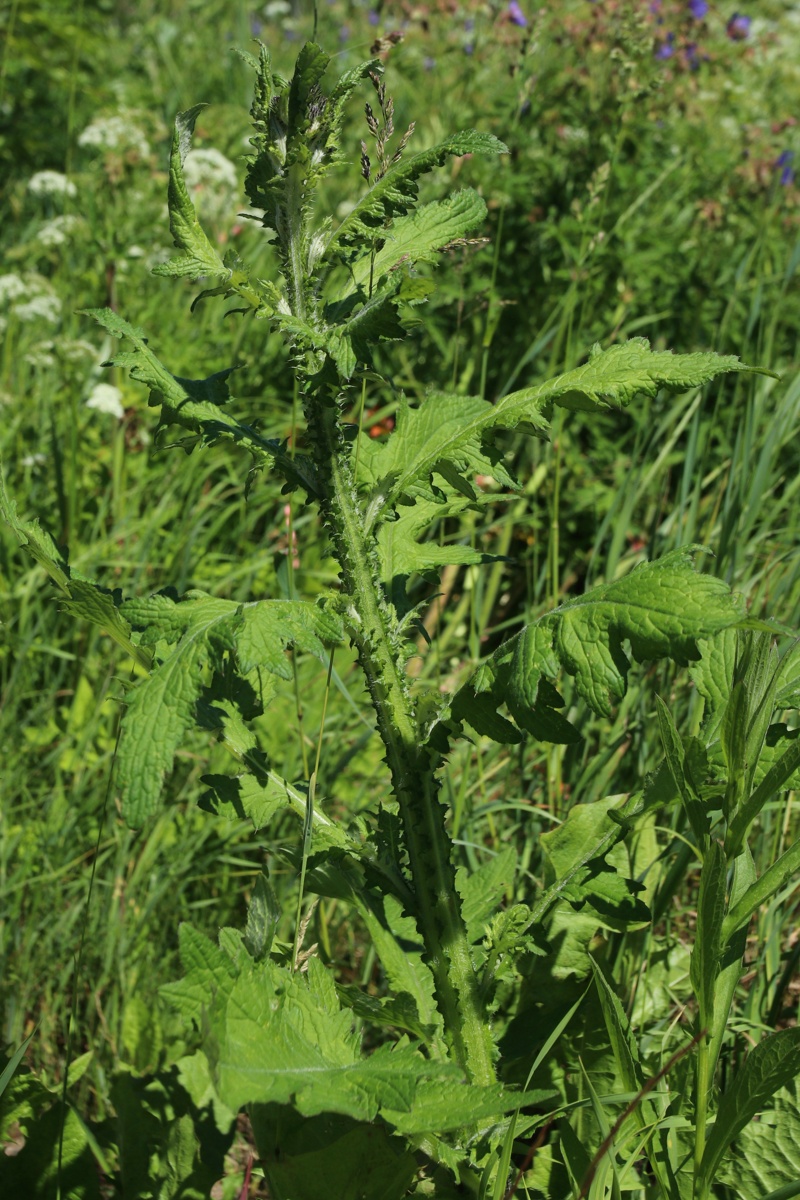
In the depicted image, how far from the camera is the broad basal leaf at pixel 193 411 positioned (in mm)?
1519

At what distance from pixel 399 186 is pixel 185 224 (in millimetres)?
296

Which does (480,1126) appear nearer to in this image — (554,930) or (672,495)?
(554,930)

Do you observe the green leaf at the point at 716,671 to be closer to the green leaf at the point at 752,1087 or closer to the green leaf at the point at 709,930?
the green leaf at the point at 709,930

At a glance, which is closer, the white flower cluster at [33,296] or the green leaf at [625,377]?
the green leaf at [625,377]

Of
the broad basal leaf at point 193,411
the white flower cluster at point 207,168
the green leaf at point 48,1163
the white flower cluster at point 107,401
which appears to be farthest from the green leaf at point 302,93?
the white flower cluster at point 207,168

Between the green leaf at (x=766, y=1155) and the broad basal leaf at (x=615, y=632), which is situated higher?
the broad basal leaf at (x=615, y=632)

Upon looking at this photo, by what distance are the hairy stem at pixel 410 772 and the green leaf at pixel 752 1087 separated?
0.33 meters

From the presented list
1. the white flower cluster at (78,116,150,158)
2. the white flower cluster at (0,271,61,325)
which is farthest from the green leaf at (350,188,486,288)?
the white flower cluster at (78,116,150,158)

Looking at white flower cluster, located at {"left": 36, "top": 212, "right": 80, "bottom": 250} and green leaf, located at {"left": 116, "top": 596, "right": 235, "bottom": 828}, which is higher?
white flower cluster, located at {"left": 36, "top": 212, "right": 80, "bottom": 250}

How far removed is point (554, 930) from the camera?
72.7 inches

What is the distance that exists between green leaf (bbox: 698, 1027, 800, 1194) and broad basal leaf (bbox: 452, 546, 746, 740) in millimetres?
469

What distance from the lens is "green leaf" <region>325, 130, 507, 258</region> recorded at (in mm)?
1373

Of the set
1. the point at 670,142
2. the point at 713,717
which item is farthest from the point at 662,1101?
the point at 670,142

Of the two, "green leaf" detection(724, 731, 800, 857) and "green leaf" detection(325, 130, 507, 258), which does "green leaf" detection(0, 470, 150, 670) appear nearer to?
"green leaf" detection(325, 130, 507, 258)
